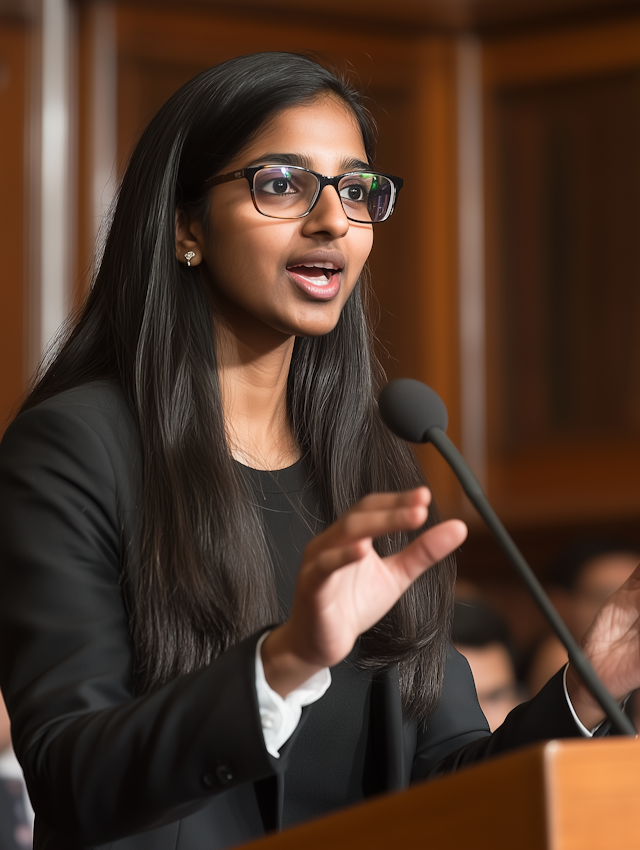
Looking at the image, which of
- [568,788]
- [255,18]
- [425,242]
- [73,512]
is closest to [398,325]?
[425,242]

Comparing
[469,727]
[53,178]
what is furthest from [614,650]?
[53,178]

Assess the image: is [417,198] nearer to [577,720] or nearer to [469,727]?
[469,727]

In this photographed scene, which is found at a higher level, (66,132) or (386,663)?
(66,132)

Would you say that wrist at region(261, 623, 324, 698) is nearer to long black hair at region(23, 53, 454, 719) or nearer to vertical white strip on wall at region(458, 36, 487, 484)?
long black hair at region(23, 53, 454, 719)

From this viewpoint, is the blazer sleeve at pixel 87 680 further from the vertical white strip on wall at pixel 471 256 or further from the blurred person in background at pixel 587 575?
the vertical white strip on wall at pixel 471 256

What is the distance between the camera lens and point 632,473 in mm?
3709

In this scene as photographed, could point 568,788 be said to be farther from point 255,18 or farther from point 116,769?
point 255,18

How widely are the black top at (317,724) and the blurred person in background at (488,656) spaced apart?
1.51 metres

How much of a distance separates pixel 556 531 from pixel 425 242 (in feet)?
3.39

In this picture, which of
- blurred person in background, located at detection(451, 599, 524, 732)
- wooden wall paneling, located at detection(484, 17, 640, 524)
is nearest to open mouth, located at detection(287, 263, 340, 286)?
blurred person in background, located at detection(451, 599, 524, 732)

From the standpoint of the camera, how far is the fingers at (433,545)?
89 cm

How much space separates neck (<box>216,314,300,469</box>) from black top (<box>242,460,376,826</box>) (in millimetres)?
38

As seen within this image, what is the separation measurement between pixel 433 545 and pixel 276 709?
7.5 inches

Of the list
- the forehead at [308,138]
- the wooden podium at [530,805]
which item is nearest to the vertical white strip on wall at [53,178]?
the forehead at [308,138]
